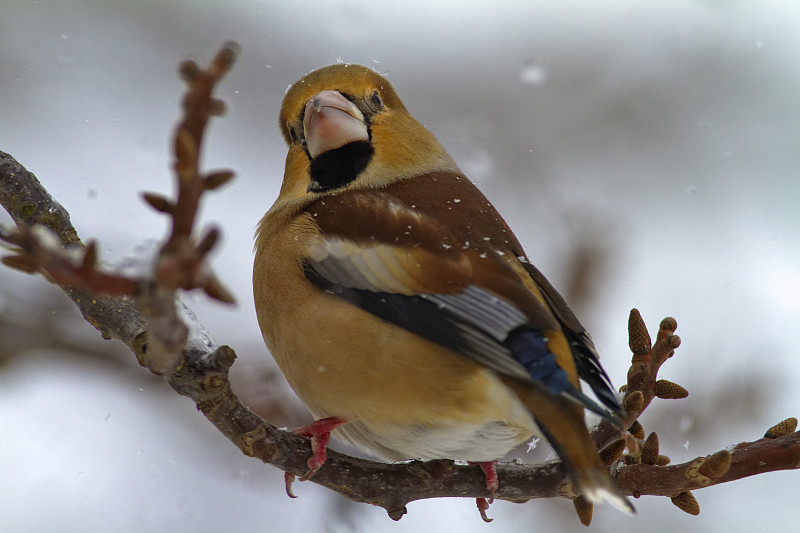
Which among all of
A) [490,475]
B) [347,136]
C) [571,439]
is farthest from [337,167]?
[571,439]

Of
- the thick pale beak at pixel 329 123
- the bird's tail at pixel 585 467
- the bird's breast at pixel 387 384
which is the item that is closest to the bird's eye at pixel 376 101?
the thick pale beak at pixel 329 123

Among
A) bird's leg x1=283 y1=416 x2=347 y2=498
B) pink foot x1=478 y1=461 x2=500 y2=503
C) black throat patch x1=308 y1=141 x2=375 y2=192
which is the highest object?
black throat patch x1=308 y1=141 x2=375 y2=192

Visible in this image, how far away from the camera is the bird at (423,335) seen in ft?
7.48

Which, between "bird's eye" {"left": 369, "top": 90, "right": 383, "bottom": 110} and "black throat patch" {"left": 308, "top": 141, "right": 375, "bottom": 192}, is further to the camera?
"bird's eye" {"left": 369, "top": 90, "right": 383, "bottom": 110}

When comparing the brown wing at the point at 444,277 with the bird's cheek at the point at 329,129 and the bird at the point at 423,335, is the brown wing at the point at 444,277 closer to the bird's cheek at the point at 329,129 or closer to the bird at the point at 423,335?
the bird at the point at 423,335

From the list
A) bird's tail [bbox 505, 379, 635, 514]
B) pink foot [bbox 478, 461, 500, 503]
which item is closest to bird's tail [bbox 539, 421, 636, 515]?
bird's tail [bbox 505, 379, 635, 514]

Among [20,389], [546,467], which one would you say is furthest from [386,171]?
[20,389]

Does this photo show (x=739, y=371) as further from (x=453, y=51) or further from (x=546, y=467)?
(x=453, y=51)

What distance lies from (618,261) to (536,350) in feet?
9.26

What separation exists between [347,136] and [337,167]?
0.14 m

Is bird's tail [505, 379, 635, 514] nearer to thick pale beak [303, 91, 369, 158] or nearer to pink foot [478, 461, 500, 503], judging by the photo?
pink foot [478, 461, 500, 503]

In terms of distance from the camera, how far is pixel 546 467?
2590mm

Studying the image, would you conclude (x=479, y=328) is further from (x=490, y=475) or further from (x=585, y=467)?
(x=490, y=475)

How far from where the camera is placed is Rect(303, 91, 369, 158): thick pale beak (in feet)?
10.1
